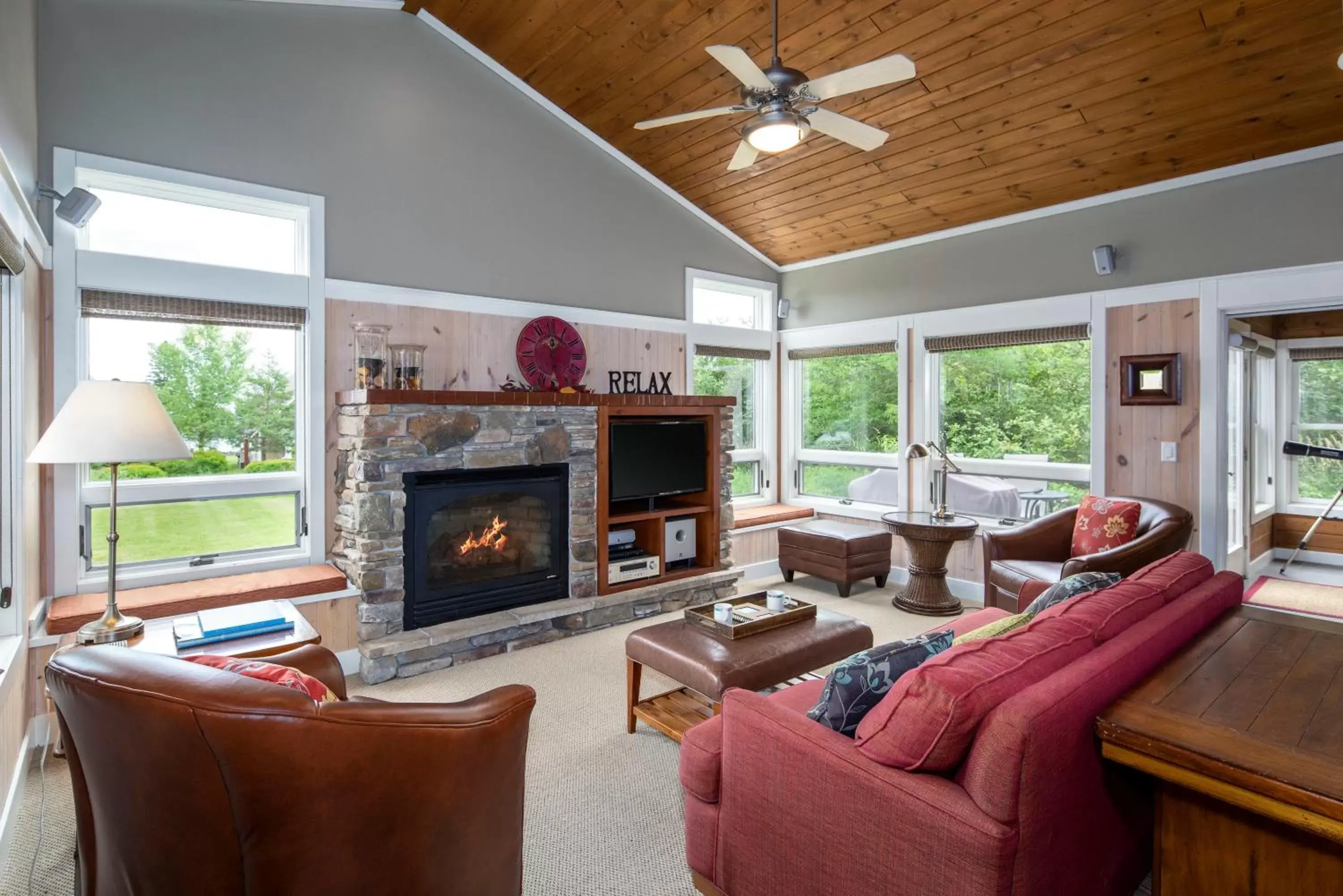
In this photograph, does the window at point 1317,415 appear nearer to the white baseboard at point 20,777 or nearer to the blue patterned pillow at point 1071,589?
the blue patterned pillow at point 1071,589

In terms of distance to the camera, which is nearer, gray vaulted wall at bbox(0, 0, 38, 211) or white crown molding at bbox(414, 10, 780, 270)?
gray vaulted wall at bbox(0, 0, 38, 211)

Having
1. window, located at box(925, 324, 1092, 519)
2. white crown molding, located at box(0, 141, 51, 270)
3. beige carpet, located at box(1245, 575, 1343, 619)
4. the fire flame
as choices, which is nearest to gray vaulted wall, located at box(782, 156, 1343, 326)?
window, located at box(925, 324, 1092, 519)

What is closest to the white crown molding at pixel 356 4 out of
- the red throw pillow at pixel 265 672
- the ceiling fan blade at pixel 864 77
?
the ceiling fan blade at pixel 864 77

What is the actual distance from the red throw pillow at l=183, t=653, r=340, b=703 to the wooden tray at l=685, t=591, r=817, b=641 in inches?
66.5

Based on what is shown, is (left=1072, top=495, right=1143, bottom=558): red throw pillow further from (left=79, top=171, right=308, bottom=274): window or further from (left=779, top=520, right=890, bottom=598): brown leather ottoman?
(left=79, top=171, right=308, bottom=274): window

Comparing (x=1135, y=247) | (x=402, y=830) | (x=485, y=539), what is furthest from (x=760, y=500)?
(x=402, y=830)

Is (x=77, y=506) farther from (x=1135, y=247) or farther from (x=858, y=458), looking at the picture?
(x=1135, y=247)

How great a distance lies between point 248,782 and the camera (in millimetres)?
1255

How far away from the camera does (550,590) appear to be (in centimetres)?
436

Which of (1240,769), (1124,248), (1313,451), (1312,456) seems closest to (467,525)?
(1240,769)

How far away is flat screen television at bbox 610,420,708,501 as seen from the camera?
464 cm

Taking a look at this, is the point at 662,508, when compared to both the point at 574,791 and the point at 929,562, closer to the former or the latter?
the point at 929,562

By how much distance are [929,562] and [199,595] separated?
4316mm

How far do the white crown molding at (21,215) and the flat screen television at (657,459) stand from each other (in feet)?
9.54
